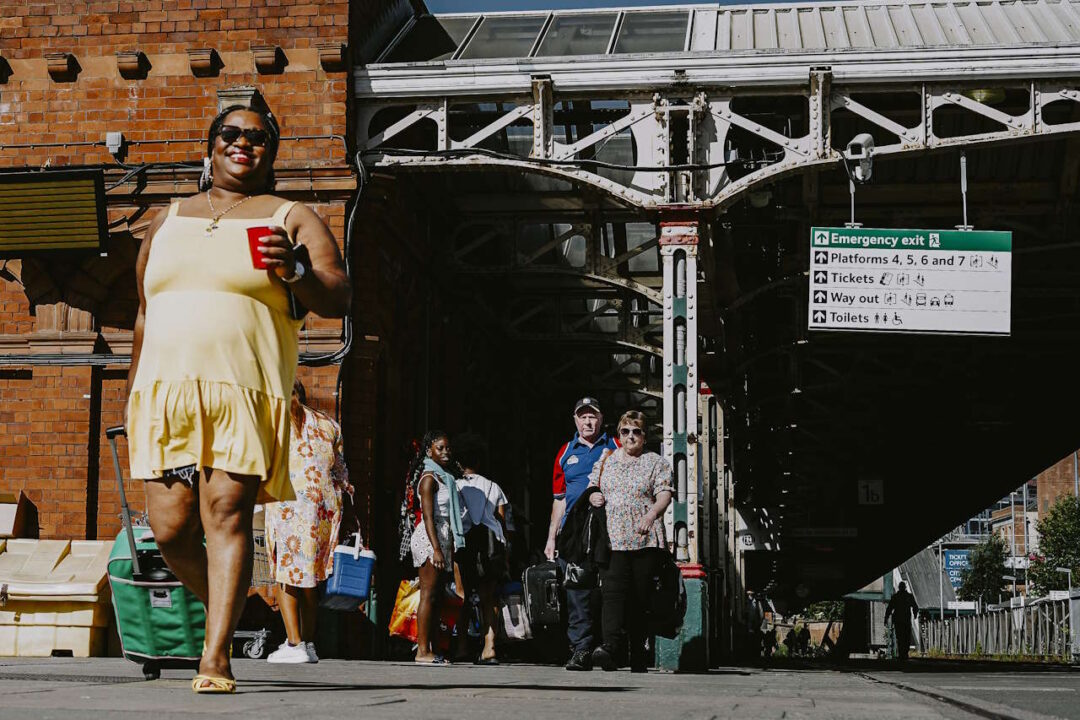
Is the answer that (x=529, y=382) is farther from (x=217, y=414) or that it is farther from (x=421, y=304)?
(x=217, y=414)

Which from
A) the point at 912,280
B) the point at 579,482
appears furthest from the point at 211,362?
the point at 912,280

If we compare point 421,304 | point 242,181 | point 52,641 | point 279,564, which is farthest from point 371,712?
point 421,304

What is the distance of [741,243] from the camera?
18953 mm

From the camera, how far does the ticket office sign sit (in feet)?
43.5

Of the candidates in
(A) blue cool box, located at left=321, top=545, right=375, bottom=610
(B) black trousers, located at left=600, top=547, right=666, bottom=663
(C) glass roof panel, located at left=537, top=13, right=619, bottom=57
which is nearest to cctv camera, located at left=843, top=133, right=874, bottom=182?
(C) glass roof panel, located at left=537, top=13, right=619, bottom=57

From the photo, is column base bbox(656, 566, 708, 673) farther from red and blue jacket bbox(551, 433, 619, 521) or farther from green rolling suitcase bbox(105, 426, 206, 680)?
green rolling suitcase bbox(105, 426, 206, 680)

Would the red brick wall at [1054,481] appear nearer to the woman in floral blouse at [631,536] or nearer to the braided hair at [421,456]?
the braided hair at [421,456]

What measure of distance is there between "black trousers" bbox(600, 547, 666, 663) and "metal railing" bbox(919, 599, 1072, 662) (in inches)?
878

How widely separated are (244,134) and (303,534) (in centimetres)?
456

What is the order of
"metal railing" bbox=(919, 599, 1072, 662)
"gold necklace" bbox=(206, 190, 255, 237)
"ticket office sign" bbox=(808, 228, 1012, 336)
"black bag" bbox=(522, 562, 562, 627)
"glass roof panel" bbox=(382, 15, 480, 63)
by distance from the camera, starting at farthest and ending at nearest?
1. "metal railing" bbox=(919, 599, 1072, 662)
2. "glass roof panel" bbox=(382, 15, 480, 63)
3. "ticket office sign" bbox=(808, 228, 1012, 336)
4. "black bag" bbox=(522, 562, 562, 627)
5. "gold necklace" bbox=(206, 190, 255, 237)

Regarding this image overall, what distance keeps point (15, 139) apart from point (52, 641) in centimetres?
→ 514

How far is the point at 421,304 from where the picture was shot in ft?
54.4

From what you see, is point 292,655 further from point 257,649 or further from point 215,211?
point 215,211

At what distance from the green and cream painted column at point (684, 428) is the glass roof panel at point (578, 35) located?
295 cm
